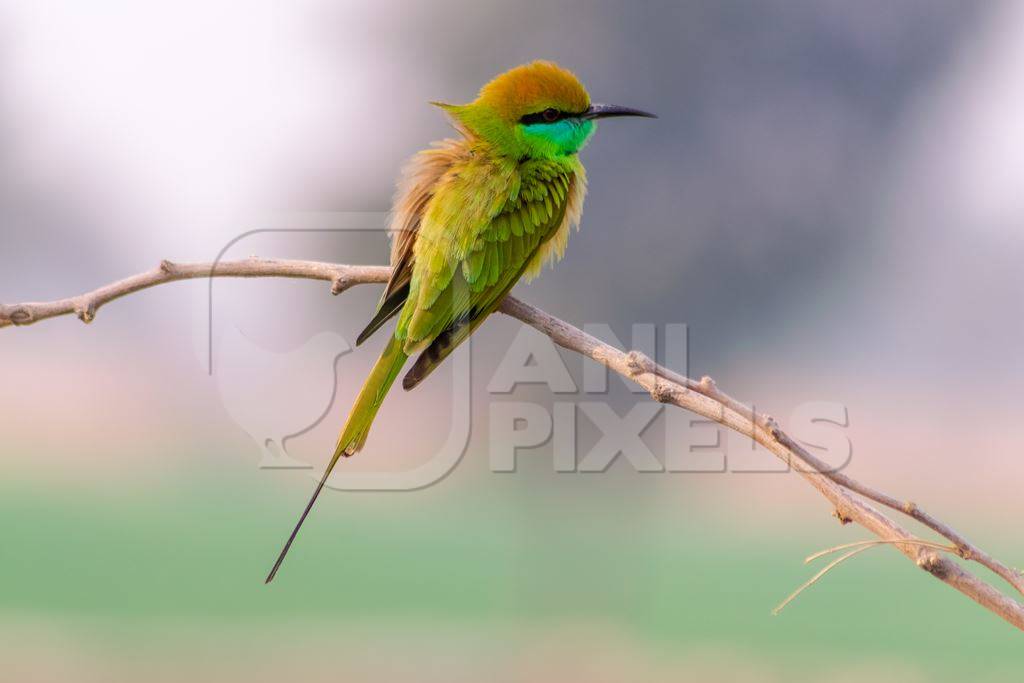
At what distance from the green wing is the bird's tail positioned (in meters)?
0.02

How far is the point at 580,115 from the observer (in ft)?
5.30

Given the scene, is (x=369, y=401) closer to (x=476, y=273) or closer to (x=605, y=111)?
(x=476, y=273)

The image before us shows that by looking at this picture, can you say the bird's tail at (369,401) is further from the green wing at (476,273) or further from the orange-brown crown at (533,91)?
the orange-brown crown at (533,91)

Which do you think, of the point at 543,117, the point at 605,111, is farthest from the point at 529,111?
the point at 605,111

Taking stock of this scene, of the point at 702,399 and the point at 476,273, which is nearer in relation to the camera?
the point at 702,399

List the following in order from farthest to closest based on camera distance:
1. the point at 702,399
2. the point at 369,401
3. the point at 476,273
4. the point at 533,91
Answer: the point at 533,91, the point at 476,273, the point at 369,401, the point at 702,399

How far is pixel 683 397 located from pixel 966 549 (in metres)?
0.30

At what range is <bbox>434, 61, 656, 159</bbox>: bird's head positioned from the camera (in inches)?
61.9

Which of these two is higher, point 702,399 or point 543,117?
point 543,117

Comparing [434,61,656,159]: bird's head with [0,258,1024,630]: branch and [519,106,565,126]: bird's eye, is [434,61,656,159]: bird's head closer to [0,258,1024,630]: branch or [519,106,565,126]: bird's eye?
[519,106,565,126]: bird's eye

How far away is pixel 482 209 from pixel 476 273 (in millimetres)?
114

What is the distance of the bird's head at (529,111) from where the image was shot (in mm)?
1572

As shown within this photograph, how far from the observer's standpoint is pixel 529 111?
1.57 meters

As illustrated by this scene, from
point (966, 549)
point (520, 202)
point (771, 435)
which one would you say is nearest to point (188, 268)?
point (520, 202)
